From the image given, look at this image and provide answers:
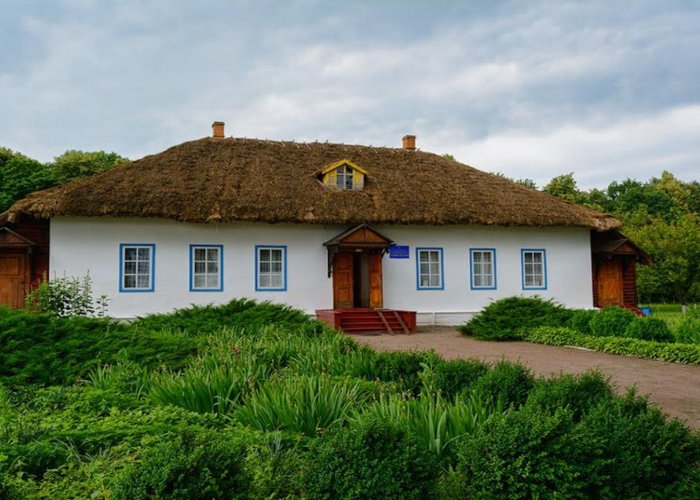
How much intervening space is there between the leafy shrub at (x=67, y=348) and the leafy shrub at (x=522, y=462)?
504 centimetres

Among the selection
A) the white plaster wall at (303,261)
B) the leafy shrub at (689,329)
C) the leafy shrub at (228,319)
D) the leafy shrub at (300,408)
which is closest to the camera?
the leafy shrub at (300,408)

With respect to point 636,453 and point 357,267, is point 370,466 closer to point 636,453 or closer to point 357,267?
point 636,453

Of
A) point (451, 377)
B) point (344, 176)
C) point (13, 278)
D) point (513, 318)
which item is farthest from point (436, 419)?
point (13, 278)

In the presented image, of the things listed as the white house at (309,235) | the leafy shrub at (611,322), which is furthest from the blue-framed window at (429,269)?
the leafy shrub at (611,322)

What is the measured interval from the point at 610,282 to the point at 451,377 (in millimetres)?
18696

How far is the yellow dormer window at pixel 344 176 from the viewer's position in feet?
65.6

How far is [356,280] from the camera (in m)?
20.7

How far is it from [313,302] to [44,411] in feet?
45.9

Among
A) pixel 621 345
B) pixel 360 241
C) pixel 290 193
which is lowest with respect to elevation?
pixel 621 345

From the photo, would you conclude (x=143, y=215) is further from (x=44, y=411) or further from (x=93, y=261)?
(x=44, y=411)

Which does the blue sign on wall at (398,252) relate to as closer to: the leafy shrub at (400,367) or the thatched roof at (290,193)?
the thatched roof at (290,193)

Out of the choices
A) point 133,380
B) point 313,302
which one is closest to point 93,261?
point 313,302

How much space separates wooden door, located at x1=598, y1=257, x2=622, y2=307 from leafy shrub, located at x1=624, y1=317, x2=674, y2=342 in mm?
9769

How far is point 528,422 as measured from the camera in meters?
3.74
